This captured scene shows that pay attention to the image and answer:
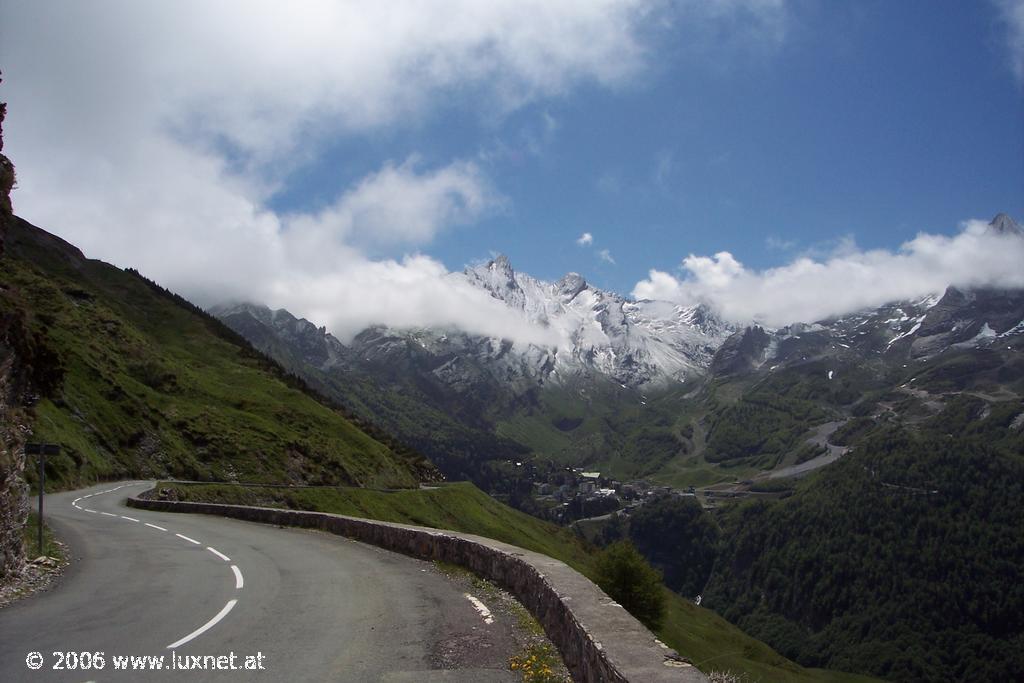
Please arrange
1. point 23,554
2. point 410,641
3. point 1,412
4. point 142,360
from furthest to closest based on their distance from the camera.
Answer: point 142,360 → point 1,412 → point 23,554 → point 410,641

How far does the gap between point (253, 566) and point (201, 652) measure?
10.6 m

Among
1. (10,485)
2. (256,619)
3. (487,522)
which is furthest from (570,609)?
(487,522)

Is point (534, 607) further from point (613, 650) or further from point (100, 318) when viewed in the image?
point (100, 318)

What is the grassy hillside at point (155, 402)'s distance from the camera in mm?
69375

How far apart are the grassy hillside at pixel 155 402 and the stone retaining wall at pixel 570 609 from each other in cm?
2683

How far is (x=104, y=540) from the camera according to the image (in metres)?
27.1

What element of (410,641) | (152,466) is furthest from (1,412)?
(152,466)

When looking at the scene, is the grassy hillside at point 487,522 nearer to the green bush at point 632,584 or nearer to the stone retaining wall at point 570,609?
the green bush at point 632,584

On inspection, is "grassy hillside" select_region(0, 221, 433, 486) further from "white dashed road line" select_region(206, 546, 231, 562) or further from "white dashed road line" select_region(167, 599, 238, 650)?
"white dashed road line" select_region(167, 599, 238, 650)

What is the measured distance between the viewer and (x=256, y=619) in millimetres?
14039

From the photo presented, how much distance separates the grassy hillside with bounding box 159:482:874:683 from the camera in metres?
73.9
